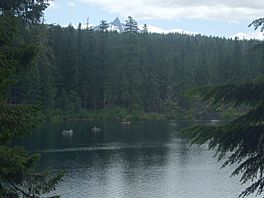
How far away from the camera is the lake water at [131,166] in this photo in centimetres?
2923

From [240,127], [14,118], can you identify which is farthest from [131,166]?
[14,118]

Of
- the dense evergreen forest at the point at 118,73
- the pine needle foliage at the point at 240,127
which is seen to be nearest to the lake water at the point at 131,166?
the pine needle foliage at the point at 240,127

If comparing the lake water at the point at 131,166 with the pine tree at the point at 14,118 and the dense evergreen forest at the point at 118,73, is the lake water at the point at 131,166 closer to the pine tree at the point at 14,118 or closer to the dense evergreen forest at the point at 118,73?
the pine tree at the point at 14,118

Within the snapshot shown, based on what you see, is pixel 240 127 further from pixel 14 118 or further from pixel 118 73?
pixel 118 73

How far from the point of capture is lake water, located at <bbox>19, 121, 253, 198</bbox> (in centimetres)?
2923

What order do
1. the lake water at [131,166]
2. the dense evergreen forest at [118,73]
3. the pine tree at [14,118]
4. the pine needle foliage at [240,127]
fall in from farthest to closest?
the dense evergreen forest at [118,73]
the lake water at [131,166]
the pine needle foliage at [240,127]
the pine tree at [14,118]

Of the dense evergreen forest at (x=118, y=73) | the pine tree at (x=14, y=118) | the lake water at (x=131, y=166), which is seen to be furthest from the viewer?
the dense evergreen forest at (x=118, y=73)

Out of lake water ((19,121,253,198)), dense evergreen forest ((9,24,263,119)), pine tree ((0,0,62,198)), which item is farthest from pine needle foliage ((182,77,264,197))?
dense evergreen forest ((9,24,263,119))

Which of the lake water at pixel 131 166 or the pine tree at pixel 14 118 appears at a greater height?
the pine tree at pixel 14 118

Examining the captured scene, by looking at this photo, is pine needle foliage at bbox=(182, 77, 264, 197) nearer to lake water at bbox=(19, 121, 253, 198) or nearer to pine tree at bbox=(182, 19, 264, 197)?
pine tree at bbox=(182, 19, 264, 197)

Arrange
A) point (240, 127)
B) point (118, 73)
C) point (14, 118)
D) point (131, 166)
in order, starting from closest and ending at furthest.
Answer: point (14, 118) → point (240, 127) → point (131, 166) → point (118, 73)

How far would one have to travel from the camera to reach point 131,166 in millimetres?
37188

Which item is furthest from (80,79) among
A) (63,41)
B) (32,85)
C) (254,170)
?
(254,170)

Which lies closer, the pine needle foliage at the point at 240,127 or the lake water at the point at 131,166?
the pine needle foliage at the point at 240,127
